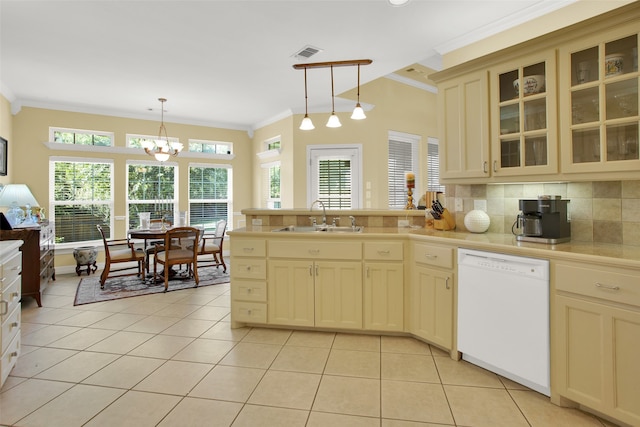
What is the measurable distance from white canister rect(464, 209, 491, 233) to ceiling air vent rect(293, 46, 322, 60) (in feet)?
7.62

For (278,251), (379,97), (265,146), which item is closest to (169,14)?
(278,251)

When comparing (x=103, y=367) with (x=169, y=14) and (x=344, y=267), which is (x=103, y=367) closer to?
(x=344, y=267)

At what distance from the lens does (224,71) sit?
436 cm

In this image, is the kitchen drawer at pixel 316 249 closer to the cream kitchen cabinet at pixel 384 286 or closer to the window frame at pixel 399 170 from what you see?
the cream kitchen cabinet at pixel 384 286

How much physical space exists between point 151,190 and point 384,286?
5362 mm

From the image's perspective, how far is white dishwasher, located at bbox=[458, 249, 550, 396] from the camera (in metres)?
2.06

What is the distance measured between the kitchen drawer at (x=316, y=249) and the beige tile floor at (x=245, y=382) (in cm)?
71

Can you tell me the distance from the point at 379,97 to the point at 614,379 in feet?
16.6

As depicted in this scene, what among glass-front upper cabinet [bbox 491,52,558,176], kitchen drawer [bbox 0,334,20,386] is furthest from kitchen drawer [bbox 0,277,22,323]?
glass-front upper cabinet [bbox 491,52,558,176]

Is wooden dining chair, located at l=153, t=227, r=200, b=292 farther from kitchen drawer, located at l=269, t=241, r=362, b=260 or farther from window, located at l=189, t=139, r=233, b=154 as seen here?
window, located at l=189, t=139, r=233, b=154

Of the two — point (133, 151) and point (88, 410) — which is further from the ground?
point (133, 151)

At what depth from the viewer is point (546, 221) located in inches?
91.7

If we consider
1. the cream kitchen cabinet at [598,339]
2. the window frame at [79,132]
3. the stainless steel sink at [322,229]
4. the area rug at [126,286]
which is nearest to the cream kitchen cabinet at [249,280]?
the stainless steel sink at [322,229]

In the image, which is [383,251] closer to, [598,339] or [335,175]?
[598,339]
